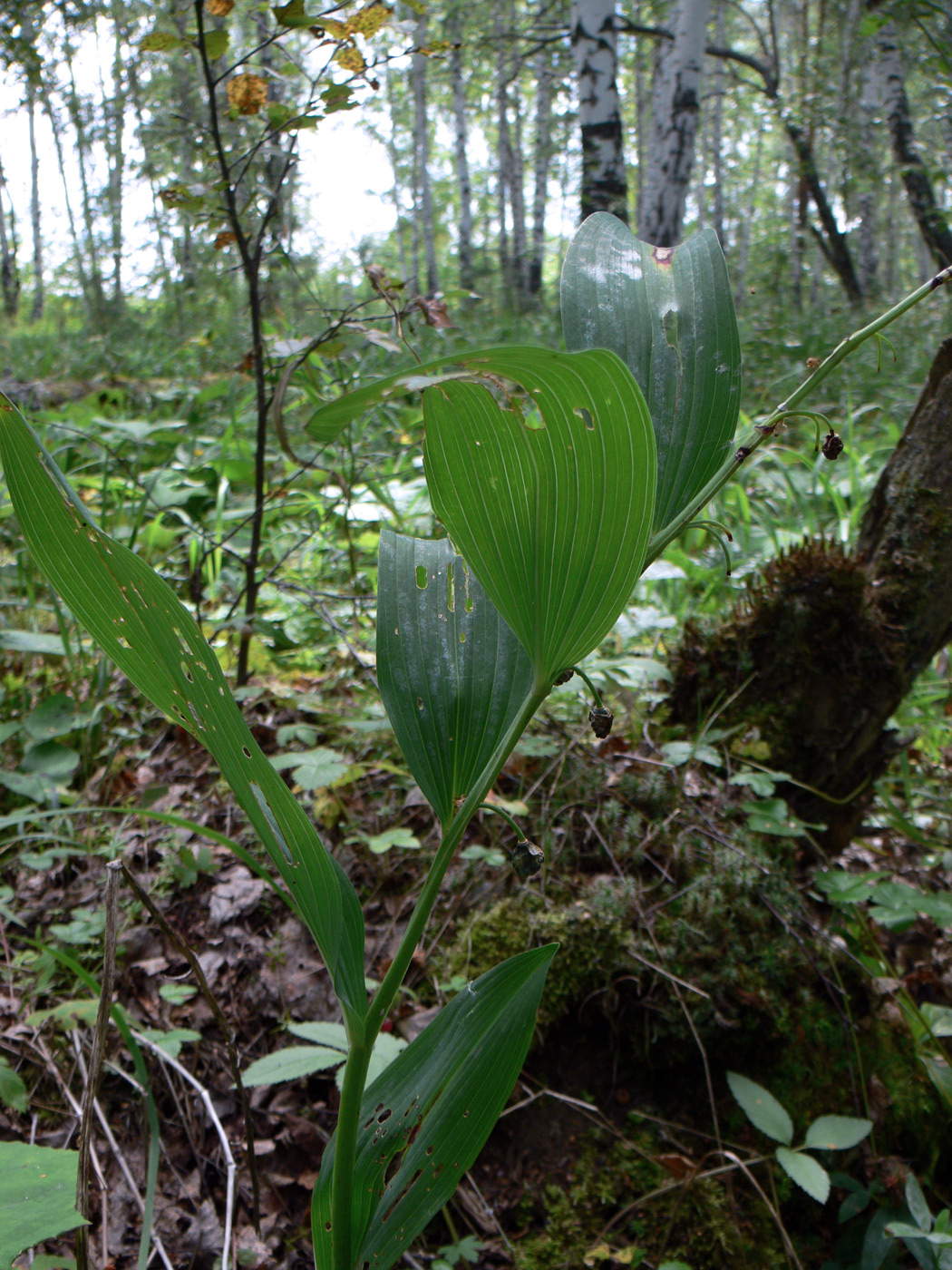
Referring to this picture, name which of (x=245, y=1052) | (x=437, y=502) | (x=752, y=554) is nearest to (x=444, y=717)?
(x=437, y=502)

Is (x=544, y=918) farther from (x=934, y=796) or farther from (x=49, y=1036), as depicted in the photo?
(x=934, y=796)

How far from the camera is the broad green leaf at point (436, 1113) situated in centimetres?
70

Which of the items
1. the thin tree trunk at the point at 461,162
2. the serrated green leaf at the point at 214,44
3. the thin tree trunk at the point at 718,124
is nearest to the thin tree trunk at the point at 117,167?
the thin tree trunk at the point at 461,162

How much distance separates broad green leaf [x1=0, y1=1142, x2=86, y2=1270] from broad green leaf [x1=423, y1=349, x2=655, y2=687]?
600 mm

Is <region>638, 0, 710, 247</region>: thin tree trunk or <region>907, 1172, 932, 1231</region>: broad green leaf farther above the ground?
<region>638, 0, 710, 247</region>: thin tree trunk

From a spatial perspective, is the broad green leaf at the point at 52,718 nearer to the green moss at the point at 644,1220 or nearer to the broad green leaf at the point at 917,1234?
the green moss at the point at 644,1220

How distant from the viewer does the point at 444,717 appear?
70 centimetres

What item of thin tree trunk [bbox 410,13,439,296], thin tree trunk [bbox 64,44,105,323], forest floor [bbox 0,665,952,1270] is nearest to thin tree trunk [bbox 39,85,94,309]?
thin tree trunk [bbox 64,44,105,323]

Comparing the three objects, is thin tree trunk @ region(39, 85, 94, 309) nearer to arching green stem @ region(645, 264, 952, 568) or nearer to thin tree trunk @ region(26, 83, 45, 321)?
thin tree trunk @ region(26, 83, 45, 321)

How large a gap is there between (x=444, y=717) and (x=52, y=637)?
64.7 inches

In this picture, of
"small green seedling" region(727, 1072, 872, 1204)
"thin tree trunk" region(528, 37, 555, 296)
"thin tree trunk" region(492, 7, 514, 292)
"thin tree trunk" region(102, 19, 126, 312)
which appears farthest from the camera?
"thin tree trunk" region(102, 19, 126, 312)

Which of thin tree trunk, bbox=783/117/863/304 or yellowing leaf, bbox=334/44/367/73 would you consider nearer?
yellowing leaf, bbox=334/44/367/73

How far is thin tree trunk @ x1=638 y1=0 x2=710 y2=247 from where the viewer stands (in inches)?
185

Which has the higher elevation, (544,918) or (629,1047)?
(544,918)
